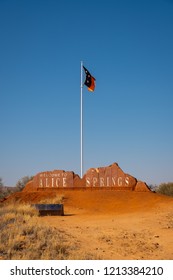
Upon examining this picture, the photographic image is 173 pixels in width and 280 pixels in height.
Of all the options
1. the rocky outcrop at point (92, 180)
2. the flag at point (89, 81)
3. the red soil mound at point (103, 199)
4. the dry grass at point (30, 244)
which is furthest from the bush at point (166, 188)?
the dry grass at point (30, 244)

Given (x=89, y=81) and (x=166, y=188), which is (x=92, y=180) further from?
(x=89, y=81)

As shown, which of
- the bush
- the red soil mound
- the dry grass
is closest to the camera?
the dry grass

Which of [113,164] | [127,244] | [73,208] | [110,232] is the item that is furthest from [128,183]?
[127,244]

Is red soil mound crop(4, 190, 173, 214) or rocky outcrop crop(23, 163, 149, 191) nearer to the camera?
red soil mound crop(4, 190, 173, 214)

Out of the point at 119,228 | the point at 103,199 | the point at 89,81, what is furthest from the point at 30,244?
the point at 89,81

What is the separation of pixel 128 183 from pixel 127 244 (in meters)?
19.0

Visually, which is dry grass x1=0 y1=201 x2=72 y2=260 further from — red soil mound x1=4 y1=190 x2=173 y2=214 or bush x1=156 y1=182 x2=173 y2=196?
bush x1=156 y1=182 x2=173 y2=196

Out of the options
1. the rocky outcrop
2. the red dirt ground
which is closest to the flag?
the rocky outcrop

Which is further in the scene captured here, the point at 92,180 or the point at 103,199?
the point at 92,180

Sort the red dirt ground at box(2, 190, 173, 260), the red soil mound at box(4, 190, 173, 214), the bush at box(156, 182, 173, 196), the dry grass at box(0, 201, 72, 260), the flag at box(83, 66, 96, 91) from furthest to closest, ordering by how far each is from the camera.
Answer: the bush at box(156, 182, 173, 196) < the flag at box(83, 66, 96, 91) < the red soil mound at box(4, 190, 173, 214) < the red dirt ground at box(2, 190, 173, 260) < the dry grass at box(0, 201, 72, 260)

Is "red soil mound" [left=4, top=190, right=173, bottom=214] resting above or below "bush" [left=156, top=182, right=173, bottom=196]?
below

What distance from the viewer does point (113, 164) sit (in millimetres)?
30359
